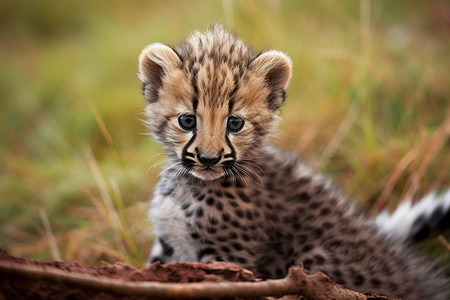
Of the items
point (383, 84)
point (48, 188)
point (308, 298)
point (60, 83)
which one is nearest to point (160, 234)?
point (308, 298)

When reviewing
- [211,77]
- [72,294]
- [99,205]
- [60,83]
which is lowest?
[72,294]

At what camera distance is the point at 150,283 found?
1.62m

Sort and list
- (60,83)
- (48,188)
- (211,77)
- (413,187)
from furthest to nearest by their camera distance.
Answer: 1. (60,83)
2. (48,188)
3. (413,187)
4. (211,77)

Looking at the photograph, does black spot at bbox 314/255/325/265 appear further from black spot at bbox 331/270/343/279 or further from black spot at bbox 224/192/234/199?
black spot at bbox 224/192/234/199

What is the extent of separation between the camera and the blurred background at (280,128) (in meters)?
3.71

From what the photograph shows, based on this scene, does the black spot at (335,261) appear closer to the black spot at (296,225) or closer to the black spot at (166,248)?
the black spot at (296,225)

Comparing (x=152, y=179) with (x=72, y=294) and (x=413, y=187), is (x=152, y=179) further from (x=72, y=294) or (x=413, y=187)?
(x=72, y=294)

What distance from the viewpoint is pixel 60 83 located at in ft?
25.4

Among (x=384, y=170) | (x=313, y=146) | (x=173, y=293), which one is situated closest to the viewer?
(x=173, y=293)

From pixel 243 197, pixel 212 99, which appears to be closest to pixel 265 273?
pixel 243 197

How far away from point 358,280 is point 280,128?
48.9 inches

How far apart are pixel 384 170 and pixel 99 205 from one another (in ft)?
6.69

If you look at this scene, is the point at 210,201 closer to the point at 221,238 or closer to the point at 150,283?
the point at 221,238

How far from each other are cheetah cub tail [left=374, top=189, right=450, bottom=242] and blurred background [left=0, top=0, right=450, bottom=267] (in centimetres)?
10
